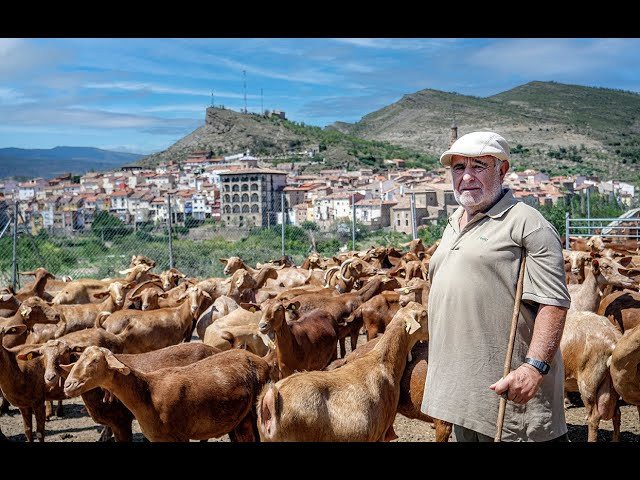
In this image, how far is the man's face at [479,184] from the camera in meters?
3.44

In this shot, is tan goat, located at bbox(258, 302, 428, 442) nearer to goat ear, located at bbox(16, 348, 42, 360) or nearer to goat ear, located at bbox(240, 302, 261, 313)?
goat ear, located at bbox(16, 348, 42, 360)

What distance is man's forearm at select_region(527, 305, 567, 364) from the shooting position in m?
3.21

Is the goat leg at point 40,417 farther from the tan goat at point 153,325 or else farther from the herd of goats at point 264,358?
the tan goat at point 153,325

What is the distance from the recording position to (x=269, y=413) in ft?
16.2

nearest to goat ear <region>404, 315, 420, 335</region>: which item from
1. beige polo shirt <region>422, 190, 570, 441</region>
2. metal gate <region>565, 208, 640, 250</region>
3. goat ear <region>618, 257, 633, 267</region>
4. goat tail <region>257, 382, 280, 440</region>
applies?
goat tail <region>257, 382, 280, 440</region>

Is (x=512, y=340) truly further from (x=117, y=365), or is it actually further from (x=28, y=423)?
(x=28, y=423)

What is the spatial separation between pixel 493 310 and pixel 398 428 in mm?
4549

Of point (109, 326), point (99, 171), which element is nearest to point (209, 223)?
point (109, 326)

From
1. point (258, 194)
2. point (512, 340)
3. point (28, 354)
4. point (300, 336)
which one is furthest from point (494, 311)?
point (258, 194)
